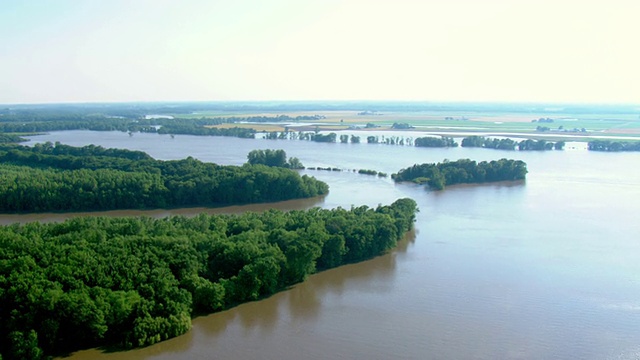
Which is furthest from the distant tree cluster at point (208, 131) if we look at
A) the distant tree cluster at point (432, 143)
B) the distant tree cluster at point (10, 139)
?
the distant tree cluster at point (432, 143)

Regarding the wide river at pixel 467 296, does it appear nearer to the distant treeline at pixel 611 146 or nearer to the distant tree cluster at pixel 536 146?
the distant tree cluster at pixel 536 146

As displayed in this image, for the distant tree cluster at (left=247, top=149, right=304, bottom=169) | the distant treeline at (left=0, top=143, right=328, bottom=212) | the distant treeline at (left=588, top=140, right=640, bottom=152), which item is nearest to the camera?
the distant treeline at (left=0, top=143, right=328, bottom=212)

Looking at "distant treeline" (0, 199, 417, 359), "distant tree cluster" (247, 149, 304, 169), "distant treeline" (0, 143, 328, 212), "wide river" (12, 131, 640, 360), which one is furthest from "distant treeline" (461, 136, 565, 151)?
"distant treeline" (0, 199, 417, 359)

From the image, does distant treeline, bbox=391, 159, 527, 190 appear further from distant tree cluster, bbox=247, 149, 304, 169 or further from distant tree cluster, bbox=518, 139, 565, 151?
distant tree cluster, bbox=518, 139, 565, 151

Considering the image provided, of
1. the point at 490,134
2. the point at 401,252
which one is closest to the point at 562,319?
the point at 401,252

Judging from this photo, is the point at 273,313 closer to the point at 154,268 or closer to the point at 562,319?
the point at 154,268

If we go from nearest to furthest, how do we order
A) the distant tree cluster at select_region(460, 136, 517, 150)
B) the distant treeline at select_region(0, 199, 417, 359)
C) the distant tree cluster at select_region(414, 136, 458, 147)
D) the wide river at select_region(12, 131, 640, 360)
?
the distant treeline at select_region(0, 199, 417, 359)
the wide river at select_region(12, 131, 640, 360)
the distant tree cluster at select_region(460, 136, 517, 150)
the distant tree cluster at select_region(414, 136, 458, 147)

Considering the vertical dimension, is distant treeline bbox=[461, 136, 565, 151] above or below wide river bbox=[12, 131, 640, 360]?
above
